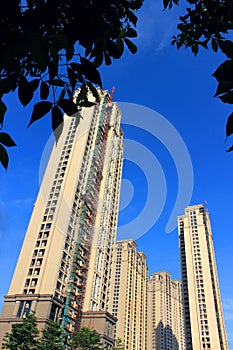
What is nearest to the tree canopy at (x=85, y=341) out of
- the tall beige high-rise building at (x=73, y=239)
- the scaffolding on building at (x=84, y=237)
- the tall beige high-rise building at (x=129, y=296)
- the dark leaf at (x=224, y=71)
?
the scaffolding on building at (x=84, y=237)

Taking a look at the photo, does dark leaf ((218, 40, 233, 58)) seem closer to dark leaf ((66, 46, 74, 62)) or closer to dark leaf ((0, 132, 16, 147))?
dark leaf ((66, 46, 74, 62))

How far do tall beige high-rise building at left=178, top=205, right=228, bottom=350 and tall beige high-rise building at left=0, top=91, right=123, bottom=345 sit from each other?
34026mm

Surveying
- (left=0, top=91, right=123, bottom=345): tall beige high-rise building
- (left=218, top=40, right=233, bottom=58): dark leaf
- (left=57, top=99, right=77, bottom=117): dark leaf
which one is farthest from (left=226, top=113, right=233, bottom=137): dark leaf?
(left=0, top=91, right=123, bottom=345): tall beige high-rise building

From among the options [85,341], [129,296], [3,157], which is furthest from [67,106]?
[129,296]

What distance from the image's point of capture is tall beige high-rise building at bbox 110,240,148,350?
82562 millimetres

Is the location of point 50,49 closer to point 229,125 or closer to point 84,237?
point 229,125

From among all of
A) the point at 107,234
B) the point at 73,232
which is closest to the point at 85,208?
the point at 73,232

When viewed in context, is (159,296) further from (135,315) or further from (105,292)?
(105,292)

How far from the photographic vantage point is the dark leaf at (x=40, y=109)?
1516 millimetres

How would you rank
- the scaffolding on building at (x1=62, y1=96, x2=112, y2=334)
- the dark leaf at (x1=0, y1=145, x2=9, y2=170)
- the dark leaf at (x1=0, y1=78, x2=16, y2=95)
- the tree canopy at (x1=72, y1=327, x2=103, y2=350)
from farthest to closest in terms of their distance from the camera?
the scaffolding on building at (x1=62, y1=96, x2=112, y2=334), the tree canopy at (x1=72, y1=327, x2=103, y2=350), the dark leaf at (x1=0, y1=78, x2=16, y2=95), the dark leaf at (x1=0, y1=145, x2=9, y2=170)

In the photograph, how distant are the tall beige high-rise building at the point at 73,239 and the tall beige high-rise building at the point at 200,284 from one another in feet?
112

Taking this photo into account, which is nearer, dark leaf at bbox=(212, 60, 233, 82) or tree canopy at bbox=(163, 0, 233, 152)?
dark leaf at bbox=(212, 60, 233, 82)

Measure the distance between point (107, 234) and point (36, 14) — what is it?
52293mm

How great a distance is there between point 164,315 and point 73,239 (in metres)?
83.1
